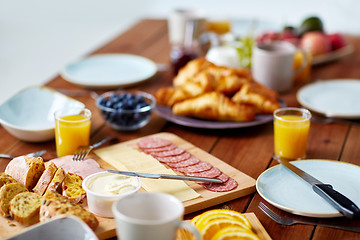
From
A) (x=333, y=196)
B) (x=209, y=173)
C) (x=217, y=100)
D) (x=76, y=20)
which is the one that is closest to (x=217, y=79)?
(x=217, y=100)

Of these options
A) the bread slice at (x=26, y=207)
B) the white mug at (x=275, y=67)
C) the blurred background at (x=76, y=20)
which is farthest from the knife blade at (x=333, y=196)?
the blurred background at (x=76, y=20)

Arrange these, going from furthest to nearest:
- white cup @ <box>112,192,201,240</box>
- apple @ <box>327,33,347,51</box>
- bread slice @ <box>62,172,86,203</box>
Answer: apple @ <box>327,33,347,51</box>
bread slice @ <box>62,172,86,203</box>
white cup @ <box>112,192,201,240</box>

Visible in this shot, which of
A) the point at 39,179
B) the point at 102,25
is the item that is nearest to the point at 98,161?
the point at 39,179

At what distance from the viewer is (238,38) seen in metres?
2.38

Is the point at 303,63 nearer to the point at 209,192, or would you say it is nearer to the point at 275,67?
the point at 275,67

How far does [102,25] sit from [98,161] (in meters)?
5.32

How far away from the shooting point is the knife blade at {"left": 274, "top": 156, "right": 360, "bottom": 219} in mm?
1102

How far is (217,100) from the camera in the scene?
172cm

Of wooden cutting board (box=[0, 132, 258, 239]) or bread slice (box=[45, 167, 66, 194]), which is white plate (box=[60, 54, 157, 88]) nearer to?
wooden cutting board (box=[0, 132, 258, 239])

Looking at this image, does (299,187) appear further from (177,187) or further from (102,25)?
(102,25)

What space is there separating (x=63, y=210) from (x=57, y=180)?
18cm

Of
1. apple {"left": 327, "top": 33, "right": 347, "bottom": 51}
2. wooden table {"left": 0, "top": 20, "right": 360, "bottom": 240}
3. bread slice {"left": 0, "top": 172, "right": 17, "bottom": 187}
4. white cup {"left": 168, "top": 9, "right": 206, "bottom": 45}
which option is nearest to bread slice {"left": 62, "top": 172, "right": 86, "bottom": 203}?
bread slice {"left": 0, "top": 172, "right": 17, "bottom": 187}

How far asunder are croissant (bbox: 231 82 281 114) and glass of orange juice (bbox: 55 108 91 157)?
59 centimetres

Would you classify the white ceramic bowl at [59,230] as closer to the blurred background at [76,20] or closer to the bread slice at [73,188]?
the bread slice at [73,188]
